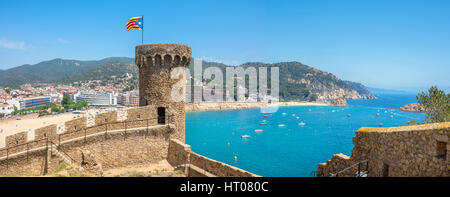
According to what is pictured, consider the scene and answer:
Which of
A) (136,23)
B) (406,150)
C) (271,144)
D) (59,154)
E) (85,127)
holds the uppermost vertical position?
(136,23)

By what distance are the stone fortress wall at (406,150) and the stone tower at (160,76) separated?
9088 mm

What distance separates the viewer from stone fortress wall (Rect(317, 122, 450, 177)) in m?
5.00

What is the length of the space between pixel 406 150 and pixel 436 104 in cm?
1653

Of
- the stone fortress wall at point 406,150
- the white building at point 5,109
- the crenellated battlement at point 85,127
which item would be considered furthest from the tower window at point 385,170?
the white building at point 5,109

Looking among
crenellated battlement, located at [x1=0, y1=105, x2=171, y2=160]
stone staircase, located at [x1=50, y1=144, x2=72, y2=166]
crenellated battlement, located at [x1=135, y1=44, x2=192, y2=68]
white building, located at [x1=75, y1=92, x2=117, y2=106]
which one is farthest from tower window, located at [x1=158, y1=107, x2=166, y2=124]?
white building, located at [x1=75, y1=92, x2=117, y2=106]

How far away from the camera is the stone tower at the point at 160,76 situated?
539 inches

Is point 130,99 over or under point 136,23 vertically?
under

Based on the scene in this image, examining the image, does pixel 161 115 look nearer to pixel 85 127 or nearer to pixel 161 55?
pixel 161 55

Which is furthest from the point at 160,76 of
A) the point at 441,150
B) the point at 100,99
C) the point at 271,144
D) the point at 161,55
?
the point at 100,99

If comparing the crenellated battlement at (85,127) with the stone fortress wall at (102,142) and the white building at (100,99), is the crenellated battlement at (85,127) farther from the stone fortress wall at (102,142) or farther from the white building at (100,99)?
the white building at (100,99)

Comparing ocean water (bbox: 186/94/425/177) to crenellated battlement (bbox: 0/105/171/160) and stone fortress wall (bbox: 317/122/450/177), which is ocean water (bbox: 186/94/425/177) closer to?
crenellated battlement (bbox: 0/105/171/160)

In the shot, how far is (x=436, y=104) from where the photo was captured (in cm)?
1836

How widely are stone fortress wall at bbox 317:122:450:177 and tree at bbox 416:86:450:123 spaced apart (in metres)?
14.1
